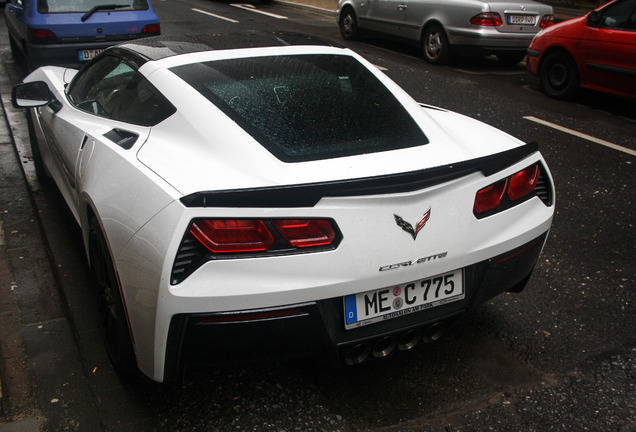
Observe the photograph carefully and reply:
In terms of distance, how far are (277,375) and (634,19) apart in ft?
21.9

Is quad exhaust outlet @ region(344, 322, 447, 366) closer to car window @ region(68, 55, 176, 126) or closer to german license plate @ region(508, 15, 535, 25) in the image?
car window @ region(68, 55, 176, 126)

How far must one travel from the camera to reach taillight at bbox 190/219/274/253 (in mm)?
2359

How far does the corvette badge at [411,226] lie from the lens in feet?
8.18

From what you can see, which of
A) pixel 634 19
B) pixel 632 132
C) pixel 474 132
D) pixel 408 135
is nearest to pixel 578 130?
pixel 632 132

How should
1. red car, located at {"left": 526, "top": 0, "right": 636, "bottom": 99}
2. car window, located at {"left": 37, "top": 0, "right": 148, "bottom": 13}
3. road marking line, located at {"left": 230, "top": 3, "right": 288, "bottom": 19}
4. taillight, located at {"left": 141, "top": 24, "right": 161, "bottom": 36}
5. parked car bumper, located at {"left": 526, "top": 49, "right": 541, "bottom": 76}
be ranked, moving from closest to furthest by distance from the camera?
red car, located at {"left": 526, "top": 0, "right": 636, "bottom": 99}, car window, located at {"left": 37, "top": 0, "right": 148, "bottom": 13}, taillight, located at {"left": 141, "top": 24, "right": 161, "bottom": 36}, parked car bumper, located at {"left": 526, "top": 49, "right": 541, "bottom": 76}, road marking line, located at {"left": 230, "top": 3, "right": 288, "bottom": 19}

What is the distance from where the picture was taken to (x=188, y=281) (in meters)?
2.35

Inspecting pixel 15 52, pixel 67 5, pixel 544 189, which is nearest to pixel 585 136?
pixel 544 189

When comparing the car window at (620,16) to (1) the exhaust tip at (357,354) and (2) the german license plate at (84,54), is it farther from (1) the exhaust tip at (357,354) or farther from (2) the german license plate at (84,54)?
(1) the exhaust tip at (357,354)

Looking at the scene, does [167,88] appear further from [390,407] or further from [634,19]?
[634,19]

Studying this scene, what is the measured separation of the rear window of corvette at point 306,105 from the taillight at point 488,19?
7.48 meters

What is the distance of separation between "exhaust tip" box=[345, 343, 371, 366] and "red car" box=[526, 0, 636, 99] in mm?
6341

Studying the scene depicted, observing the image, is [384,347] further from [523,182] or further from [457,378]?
[523,182]

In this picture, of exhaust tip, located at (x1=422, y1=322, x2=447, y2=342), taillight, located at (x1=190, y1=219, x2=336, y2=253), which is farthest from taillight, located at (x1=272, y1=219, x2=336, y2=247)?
exhaust tip, located at (x1=422, y1=322, x2=447, y2=342)

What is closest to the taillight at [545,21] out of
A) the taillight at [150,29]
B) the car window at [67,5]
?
the taillight at [150,29]
